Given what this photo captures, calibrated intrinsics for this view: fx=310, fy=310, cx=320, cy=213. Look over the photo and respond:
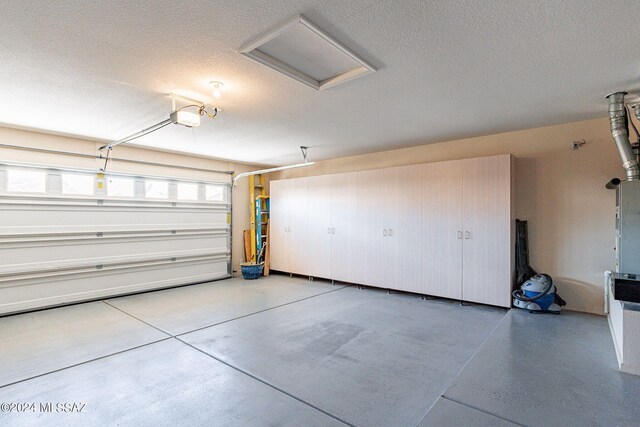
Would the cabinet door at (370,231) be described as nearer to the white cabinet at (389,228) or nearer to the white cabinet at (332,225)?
the white cabinet at (389,228)

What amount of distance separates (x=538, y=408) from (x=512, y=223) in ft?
8.93

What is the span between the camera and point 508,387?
2357 mm

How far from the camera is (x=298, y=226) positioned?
6.72 metres

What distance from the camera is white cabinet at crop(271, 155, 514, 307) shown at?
14.2ft

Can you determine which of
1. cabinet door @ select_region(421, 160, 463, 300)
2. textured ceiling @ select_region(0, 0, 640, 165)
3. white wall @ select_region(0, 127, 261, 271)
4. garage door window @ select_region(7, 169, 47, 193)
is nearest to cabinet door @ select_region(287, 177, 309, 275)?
white wall @ select_region(0, 127, 261, 271)

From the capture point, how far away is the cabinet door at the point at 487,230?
4215 millimetres

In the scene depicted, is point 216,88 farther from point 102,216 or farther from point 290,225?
point 290,225

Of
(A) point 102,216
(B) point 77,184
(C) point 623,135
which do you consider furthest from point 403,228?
(B) point 77,184

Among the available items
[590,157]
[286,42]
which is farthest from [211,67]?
[590,157]

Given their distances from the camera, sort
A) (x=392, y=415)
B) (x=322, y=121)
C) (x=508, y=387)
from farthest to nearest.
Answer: (x=322, y=121), (x=508, y=387), (x=392, y=415)

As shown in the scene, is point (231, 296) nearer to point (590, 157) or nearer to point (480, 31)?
point (480, 31)

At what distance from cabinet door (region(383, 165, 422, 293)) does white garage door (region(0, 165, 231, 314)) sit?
11.8 ft

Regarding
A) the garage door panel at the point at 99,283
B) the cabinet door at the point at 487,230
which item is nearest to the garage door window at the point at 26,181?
the garage door panel at the point at 99,283

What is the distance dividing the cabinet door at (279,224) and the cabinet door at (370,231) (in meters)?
1.89
